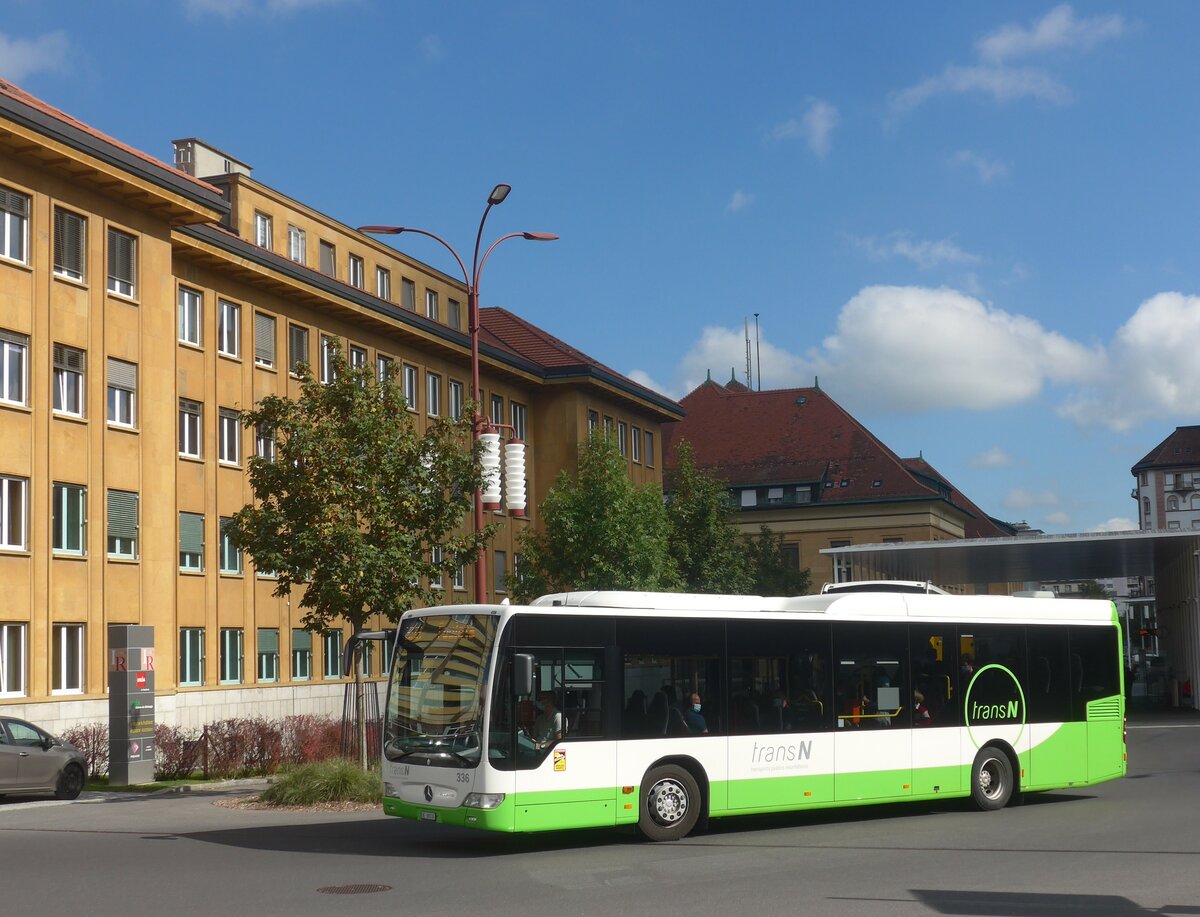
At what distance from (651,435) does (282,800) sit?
47.4 m

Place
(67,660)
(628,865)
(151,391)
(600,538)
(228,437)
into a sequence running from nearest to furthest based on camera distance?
(628,865) → (67,660) → (151,391) → (228,437) → (600,538)

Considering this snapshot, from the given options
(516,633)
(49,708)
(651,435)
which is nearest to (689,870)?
(516,633)

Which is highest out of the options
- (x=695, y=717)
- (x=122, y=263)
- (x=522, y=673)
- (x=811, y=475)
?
(x=122, y=263)

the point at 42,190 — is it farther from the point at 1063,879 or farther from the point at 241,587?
the point at 1063,879

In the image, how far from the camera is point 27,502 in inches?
1273

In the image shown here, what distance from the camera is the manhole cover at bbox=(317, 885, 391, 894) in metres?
12.7

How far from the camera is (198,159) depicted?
48.4 metres

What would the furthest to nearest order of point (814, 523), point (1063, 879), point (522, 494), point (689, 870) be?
point (814, 523) → point (522, 494) → point (689, 870) → point (1063, 879)

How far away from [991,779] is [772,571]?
5071 cm

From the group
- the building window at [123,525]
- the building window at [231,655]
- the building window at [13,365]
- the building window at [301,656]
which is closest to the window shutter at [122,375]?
the building window at [123,525]

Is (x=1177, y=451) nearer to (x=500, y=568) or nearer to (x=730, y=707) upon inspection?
(x=500, y=568)

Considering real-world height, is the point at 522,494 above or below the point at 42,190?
below

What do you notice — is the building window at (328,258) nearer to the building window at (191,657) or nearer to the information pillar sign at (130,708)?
the building window at (191,657)

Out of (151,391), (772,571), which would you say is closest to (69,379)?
(151,391)
